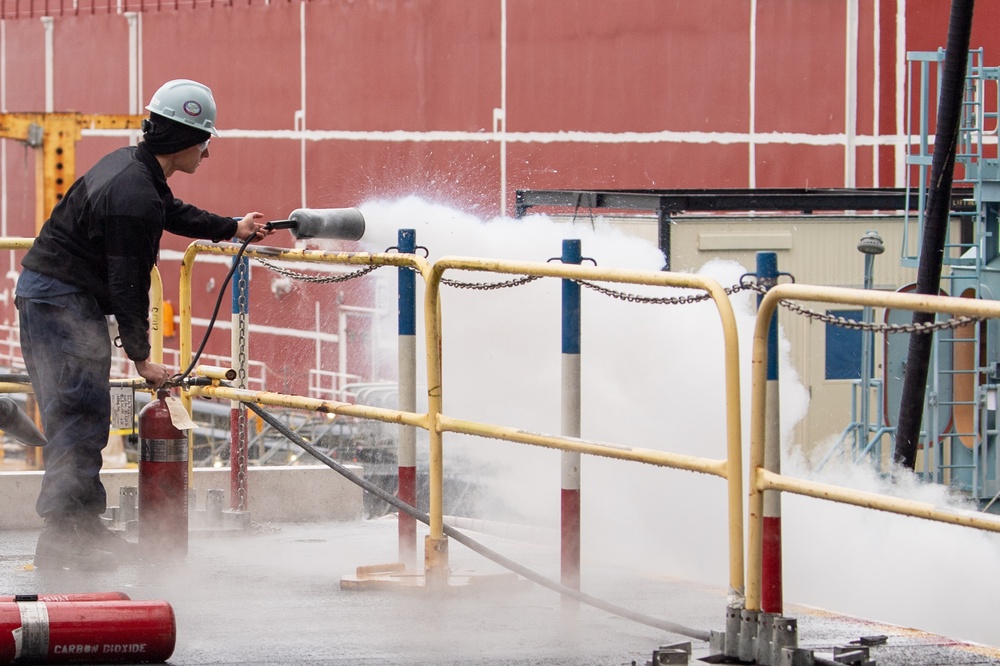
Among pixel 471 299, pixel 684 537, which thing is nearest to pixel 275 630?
pixel 684 537

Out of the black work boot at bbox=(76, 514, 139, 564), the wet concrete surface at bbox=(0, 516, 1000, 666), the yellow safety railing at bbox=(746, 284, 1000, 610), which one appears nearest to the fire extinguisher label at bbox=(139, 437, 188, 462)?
the black work boot at bbox=(76, 514, 139, 564)

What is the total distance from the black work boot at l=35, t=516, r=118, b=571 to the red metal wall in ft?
48.8

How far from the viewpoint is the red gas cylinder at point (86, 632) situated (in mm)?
4441

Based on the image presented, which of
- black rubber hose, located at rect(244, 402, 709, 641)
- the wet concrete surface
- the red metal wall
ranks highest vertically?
the red metal wall

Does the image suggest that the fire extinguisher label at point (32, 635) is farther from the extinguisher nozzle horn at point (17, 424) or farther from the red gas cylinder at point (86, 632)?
the extinguisher nozzle horn at point (17, 424)

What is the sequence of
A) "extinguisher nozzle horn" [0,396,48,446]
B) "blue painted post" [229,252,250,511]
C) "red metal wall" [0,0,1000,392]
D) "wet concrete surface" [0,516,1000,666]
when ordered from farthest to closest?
"red metal wall" [0,0,1000,392] → "blue painted post" [229,252,250,511] → "extinguisher nozzle horn" [0,396,48,446] → "wet concrete surface" [0,516,1000,666]

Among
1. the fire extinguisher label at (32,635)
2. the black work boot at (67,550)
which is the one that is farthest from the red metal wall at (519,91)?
the fire extinguisher label at (32,635)

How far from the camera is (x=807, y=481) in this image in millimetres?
4543

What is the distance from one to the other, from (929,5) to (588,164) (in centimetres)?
502

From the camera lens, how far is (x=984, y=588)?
12.6m

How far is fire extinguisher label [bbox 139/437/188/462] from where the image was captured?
6297mm

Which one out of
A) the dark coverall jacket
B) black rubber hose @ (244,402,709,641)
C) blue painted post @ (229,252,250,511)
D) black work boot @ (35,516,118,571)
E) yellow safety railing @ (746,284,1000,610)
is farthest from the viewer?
blue painted post @ (229,252,250,511)

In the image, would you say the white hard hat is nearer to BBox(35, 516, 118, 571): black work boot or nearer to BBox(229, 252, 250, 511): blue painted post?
BBox(229, 252, 250, 511): blue painted post

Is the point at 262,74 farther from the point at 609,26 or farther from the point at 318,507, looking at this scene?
the point at 318,507
